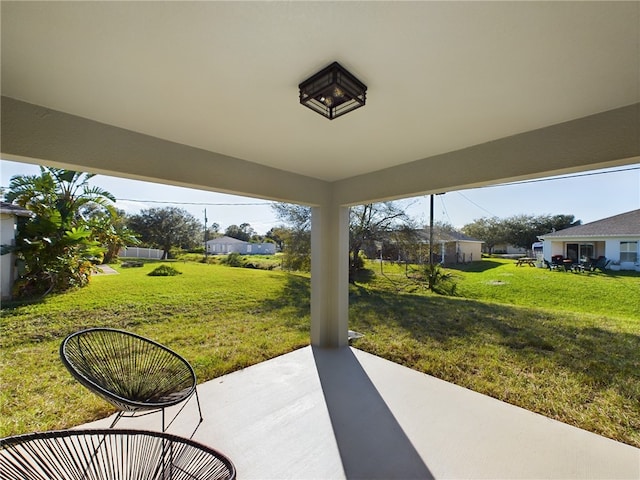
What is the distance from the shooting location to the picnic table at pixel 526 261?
168 inches

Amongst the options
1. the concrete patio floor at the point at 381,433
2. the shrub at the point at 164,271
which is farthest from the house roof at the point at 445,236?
the shrub at the point at 164,271

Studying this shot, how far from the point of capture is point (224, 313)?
4.26 meters

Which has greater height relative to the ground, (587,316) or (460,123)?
(460,123)

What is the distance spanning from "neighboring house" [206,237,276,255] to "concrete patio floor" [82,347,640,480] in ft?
9.48

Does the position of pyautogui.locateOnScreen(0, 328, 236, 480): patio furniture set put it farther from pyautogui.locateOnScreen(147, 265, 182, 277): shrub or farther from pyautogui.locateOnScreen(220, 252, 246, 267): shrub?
pyautogui.locateOnScreen(220, 252, 246, 267): shrub

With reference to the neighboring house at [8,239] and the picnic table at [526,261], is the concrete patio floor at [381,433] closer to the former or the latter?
the neighboring house at [8,239]

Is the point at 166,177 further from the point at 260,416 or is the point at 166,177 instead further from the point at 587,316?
the point at 587,316

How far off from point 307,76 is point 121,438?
197cm

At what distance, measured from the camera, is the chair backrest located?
69.4 inches

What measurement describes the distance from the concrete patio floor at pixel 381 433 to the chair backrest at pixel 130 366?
332mm

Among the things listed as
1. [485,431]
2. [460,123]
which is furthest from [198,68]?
[485,431]

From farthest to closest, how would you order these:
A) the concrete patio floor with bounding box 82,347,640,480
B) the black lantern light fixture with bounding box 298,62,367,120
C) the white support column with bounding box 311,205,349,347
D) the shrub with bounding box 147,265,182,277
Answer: the shrub with bounding box 147,265,182,277 < the white support column with bounding box 311,205,349,347 < the concrete patio floor with bounding box 82,347,640,480 < the black lantern light fixture with bounding box 298,62,367,120

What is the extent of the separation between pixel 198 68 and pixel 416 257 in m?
5.69

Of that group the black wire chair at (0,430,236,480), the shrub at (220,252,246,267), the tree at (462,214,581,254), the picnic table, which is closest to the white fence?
the shrub at (220,252,246,267)
